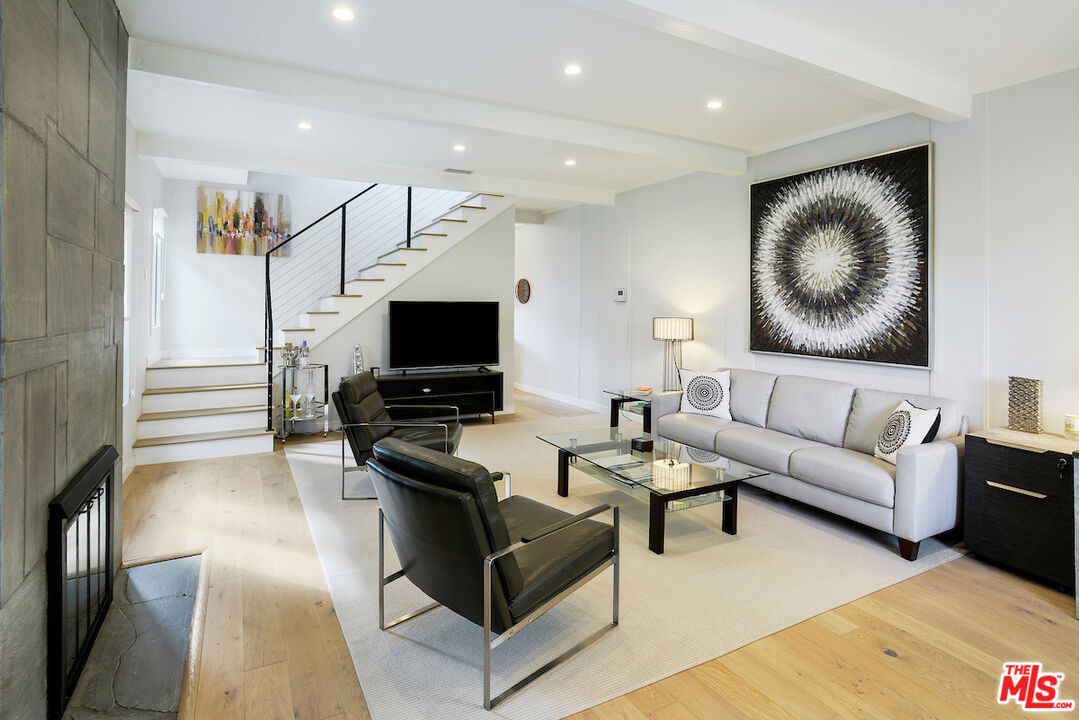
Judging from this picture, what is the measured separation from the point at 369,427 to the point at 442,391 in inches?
94.5

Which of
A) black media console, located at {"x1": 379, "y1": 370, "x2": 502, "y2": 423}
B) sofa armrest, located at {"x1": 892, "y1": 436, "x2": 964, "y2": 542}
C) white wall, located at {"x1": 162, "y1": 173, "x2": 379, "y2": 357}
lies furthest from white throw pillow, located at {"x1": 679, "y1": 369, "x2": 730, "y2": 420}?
white wall, located at {"x1": 162, "y1": 173, "x2": 379, "y2": 357}

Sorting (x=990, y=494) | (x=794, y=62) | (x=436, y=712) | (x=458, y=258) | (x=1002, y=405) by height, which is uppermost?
(x=794, y=62)

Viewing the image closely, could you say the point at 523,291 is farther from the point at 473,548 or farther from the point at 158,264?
the point at 473,548

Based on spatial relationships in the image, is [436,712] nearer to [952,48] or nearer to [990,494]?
[990,494]

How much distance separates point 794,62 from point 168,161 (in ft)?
18.4

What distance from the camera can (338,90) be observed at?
12.1ft

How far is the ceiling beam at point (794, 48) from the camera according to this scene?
259 cm

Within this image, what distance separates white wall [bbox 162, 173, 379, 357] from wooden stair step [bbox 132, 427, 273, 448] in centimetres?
170

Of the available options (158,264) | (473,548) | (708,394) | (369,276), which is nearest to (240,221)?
(158,264)

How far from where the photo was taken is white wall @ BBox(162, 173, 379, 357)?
6531mm

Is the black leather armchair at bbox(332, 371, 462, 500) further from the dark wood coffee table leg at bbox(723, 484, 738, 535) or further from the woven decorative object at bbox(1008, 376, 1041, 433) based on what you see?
the woven decorative object at bbox(1008, 376, 1041, 433)

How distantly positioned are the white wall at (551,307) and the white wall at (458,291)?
1.12m

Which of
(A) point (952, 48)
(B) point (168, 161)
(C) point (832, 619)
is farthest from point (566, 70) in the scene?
(B) point (168, 161)

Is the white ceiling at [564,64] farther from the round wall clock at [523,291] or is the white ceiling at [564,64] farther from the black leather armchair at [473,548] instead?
the round wall clock at [523,291]
